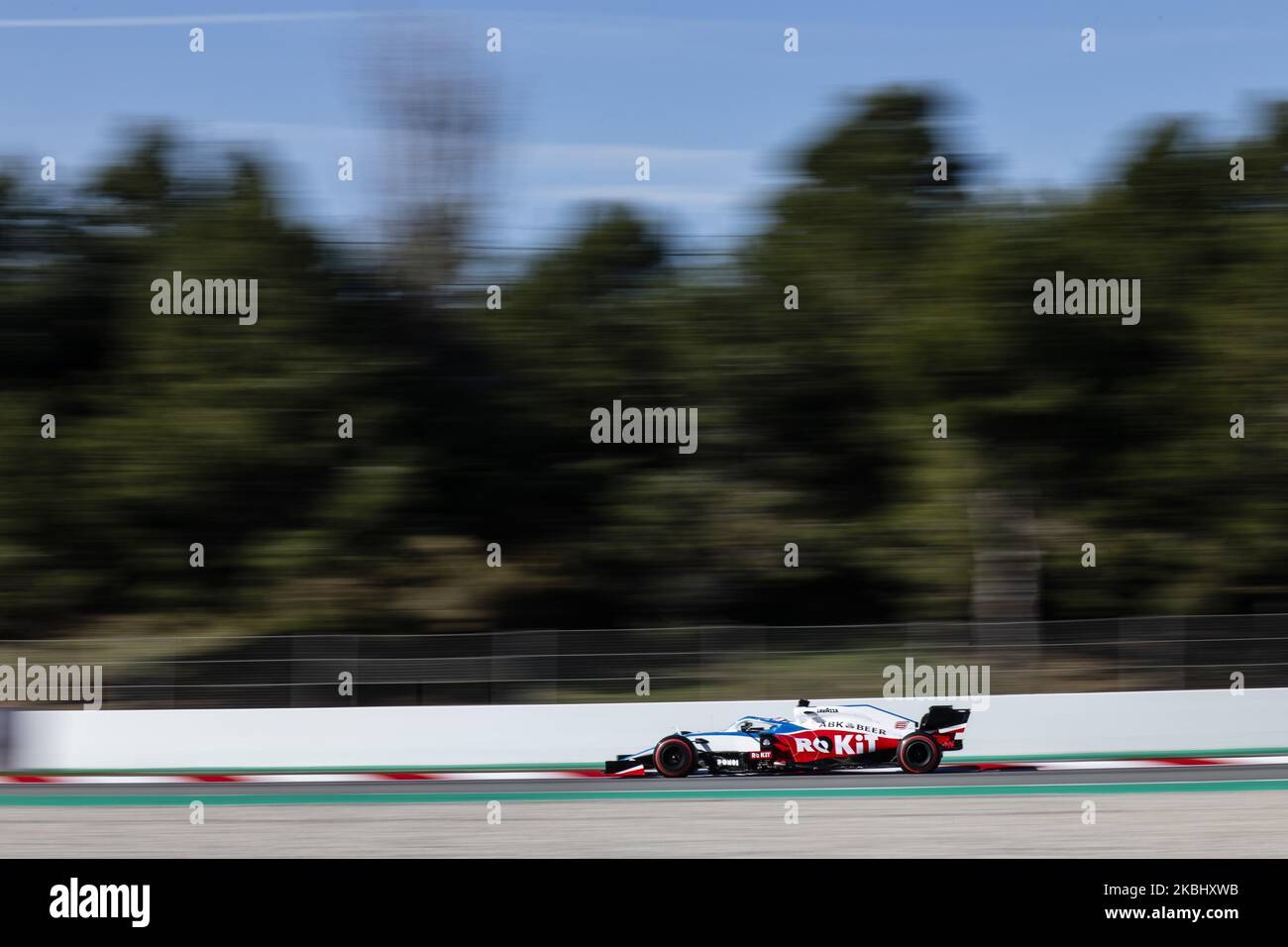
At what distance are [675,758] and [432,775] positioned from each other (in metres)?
2.05

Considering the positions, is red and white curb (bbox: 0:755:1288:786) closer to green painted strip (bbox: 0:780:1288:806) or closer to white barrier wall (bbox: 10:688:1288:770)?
white barrier wall (bbox: 10:688:1288:770)

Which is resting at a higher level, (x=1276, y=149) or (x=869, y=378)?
(x=1276, y=149)

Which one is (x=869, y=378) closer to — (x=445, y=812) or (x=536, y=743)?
(x=536, y=743)

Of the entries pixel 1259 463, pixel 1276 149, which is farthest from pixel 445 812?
pixel 1276 149

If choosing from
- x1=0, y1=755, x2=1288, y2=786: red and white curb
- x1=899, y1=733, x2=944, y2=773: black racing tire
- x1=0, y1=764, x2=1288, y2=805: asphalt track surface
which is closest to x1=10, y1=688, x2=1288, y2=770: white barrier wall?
x1=0, y1=755, x2=1288, y2=786: red and white curb

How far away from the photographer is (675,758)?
10.2 m

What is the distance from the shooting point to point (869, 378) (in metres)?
17.8

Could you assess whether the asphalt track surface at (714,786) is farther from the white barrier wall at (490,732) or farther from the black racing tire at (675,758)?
the white barrier wall at (490,732)

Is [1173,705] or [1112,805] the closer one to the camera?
[1112,805]

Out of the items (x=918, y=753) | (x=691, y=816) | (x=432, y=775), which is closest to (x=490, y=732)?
(x=432, y=775)

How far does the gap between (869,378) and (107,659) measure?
10.3m

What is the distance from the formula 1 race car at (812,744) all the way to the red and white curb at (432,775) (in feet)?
1.38

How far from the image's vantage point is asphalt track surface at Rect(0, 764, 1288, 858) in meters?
8.06

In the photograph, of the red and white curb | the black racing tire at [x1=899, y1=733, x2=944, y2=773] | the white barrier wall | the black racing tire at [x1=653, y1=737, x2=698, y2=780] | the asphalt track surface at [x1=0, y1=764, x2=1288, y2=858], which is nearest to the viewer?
the asphalt track surface at [x1=0, y1=764, x2=1288, y2=858]
